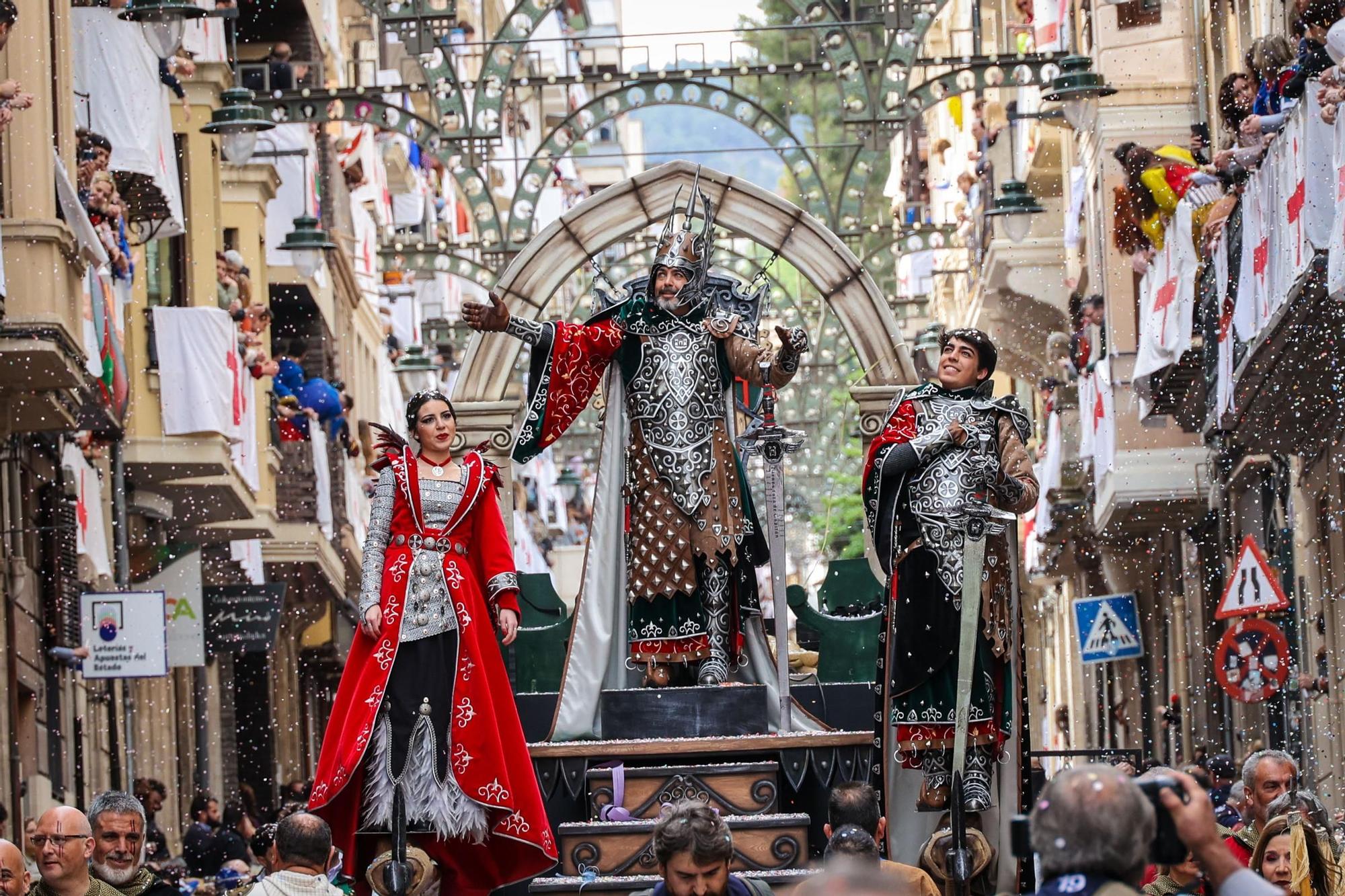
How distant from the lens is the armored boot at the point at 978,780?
11.2 metres

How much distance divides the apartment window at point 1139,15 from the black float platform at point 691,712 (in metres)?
17.4

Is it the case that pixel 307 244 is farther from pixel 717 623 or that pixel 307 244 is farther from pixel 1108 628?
pixel 717 623

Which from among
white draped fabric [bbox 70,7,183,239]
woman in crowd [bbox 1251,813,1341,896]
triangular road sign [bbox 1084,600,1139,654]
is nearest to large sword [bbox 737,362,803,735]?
woman in crowd [bbox 1251,813,1341,896]

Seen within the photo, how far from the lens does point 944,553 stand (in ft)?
37.8

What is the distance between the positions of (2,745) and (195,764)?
1047 cm

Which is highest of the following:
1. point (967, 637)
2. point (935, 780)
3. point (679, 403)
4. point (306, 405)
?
point (306, 405)

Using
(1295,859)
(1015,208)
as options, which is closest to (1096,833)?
(1295,859)

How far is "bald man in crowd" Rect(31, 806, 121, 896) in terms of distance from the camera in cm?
909

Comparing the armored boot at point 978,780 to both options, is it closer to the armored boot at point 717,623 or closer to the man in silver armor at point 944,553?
the man in silver armor at point 944,553

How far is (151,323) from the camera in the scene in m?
24.3

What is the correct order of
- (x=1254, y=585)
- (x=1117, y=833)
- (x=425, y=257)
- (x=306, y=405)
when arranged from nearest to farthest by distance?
(x=1117, y=833) < (x=1254, y=585) < (x=425, y=257) < (x=306, y=405)

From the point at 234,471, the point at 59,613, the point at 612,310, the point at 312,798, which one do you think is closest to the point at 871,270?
the point at 234,471

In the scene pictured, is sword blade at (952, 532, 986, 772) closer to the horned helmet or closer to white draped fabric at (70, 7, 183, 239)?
the horned helmet

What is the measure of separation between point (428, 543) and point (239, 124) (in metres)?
11.3
